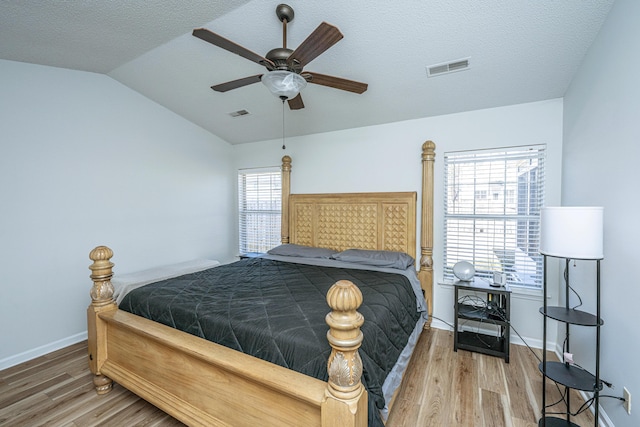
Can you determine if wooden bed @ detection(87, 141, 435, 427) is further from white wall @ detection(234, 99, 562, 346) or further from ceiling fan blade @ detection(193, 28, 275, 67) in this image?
white wall @ detection(234, 99, 562, 346)

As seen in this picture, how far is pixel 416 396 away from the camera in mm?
2111

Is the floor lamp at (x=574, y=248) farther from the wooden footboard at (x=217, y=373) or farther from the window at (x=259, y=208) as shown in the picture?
the window at (x=259, y=208)

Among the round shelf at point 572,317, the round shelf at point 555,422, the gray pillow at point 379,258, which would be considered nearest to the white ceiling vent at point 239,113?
the gray pillow at point 379,258

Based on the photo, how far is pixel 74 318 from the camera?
3.04 meters

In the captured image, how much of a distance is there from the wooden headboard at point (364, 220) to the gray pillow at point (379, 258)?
27 cm

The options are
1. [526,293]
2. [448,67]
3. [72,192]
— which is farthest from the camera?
[72,192]

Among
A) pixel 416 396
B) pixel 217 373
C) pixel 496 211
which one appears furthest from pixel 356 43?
pixel 416 396

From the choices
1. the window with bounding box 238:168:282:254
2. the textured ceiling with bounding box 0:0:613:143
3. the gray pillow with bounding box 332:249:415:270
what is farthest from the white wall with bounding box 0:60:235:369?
the gray pillow with bounding box 332:249:415:270

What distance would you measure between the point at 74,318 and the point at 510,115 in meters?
5.09

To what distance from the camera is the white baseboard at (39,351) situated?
2572 mm

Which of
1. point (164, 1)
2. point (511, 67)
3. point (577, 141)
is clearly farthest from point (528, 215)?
point (164, 1)

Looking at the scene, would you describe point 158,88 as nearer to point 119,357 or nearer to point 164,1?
point 164,1

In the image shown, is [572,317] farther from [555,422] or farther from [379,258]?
[379,258]

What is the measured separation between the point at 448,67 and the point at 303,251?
8.20ft
